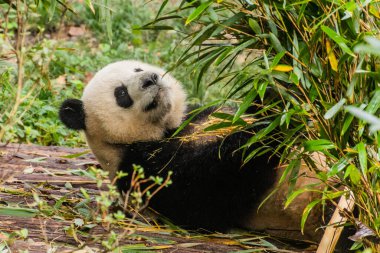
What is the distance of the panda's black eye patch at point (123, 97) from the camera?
4.42 meters

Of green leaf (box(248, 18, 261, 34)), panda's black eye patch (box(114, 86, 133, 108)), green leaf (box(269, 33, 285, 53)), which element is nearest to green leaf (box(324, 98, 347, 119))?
green leaf (box(269, 33, 285, 53))

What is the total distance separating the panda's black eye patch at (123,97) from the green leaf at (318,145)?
1.79m

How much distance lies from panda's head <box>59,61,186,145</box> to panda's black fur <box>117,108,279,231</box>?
177 millimetres

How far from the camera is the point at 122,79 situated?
14.8 feet

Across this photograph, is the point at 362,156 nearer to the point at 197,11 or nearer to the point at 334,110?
the point at 334,110

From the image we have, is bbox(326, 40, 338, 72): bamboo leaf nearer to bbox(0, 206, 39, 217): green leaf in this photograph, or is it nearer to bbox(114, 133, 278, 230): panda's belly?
bbox(114, 133, 278, 230): panda's belly

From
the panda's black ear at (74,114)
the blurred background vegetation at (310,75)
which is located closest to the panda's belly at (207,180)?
the blurred background vegetation at (310,75)

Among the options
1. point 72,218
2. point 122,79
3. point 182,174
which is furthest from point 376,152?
point 122,79

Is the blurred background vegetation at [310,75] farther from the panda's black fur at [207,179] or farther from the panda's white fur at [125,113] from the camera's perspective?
the panda's white fur at [125,113]

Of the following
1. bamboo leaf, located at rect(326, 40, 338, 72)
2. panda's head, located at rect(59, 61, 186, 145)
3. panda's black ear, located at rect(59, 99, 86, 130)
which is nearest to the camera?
bamboo leaf, located at rect(326, 40, 338, 72)

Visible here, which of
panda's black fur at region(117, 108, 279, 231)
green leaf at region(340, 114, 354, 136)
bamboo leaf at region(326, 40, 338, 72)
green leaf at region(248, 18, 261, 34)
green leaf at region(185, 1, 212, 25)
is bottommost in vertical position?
panda's black fur at region(117, 108, 279, 231)

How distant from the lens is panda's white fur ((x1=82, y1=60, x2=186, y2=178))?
4.35m

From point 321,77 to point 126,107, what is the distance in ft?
5.60

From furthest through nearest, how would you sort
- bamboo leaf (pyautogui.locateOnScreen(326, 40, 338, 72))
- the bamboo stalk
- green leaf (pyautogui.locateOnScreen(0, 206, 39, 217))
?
green leaf (pyautogui.locateOnScreen(0, 206, 39, 217))
the bamboo stalk
bamboo leaf (pyautogui.locateOnScreen(326, 40, 338, 72))
